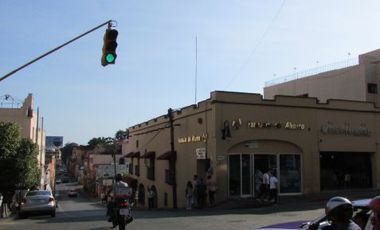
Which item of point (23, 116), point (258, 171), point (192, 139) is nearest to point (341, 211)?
point (258, 171)

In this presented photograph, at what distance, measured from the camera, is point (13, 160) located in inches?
1105

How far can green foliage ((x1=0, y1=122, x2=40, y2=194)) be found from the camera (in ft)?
90.4

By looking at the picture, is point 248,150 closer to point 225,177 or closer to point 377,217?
point 225,177

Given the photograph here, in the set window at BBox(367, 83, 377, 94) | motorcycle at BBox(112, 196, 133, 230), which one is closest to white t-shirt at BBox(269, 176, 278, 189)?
motorcycle at BBox(112, 196, 133, 230)

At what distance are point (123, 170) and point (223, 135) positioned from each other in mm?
31210

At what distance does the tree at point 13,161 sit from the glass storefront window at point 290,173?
14.4 metres

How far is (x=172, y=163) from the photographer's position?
3700 centimetres

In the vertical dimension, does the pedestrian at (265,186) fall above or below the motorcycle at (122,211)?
above

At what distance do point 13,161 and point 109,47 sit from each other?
15.3 m

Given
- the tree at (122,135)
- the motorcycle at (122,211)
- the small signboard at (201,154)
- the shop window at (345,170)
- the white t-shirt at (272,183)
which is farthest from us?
the tree at (122,135)

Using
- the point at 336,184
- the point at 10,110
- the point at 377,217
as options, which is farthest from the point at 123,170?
the point at 377,217

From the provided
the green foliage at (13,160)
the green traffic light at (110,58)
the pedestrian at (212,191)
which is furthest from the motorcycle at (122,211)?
the green foliage at (13,160)

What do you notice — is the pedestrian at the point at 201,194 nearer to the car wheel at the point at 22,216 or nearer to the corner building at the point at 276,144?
the corner building at the point at 276,144

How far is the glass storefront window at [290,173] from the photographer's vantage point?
104ft
